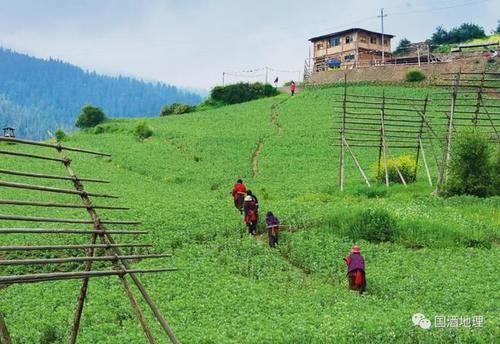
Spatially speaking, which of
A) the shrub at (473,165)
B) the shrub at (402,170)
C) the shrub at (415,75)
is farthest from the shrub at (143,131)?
the shrub at (473,165)

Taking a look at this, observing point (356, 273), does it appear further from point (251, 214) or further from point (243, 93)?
point (243, 93)

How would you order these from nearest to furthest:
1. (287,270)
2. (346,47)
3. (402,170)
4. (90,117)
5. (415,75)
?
1. (287,270)
2. (402,170)
3. (415,75)
4. (90,117)
5. (346,47)

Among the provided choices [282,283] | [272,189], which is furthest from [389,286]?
[272,189]

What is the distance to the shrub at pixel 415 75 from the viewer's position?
6781 centimetres

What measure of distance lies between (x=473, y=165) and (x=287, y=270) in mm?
13381

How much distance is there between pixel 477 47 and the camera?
79.4 meters

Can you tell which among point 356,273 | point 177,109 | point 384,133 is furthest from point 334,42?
point 356,273

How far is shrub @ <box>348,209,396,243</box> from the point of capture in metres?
22.8

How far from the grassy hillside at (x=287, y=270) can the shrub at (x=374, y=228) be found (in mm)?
374

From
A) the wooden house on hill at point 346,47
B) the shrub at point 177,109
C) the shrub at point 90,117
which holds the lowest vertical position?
the shrub at point 90,117

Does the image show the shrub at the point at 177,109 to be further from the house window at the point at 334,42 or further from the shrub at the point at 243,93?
the house window at the point at 334,42

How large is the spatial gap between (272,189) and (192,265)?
52.0 ft

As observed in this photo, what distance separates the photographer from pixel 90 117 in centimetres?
7606

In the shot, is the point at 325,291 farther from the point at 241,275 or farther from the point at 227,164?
the point at 227,164
